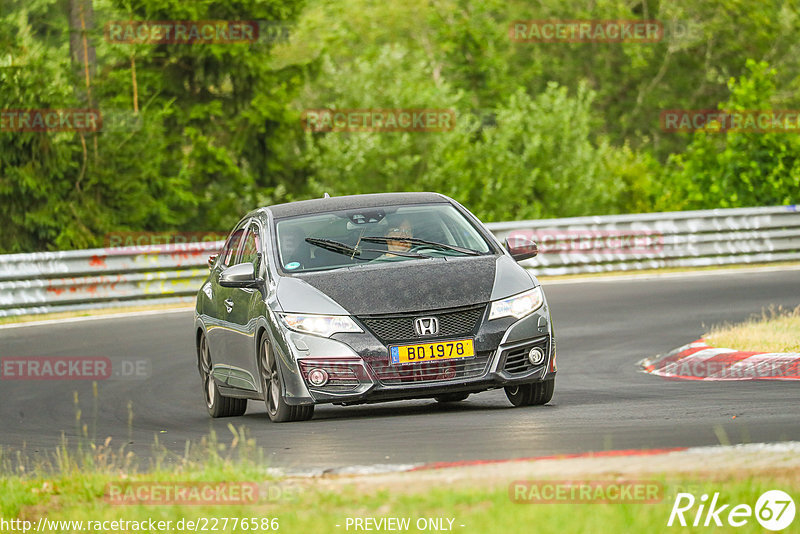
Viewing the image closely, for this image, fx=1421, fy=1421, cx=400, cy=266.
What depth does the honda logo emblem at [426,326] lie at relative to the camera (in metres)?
9.45

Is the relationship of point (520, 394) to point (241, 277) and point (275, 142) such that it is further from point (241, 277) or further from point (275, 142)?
point (275, 142)

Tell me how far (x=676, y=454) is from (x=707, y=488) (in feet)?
3.48

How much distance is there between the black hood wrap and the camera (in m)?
9.49

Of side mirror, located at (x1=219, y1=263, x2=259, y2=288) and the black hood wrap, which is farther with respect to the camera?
side mirror, located at (x1=219, y1=263, x2=259, y2=288)

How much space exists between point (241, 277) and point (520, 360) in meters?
2.19

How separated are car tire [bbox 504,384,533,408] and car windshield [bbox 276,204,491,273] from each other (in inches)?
40.5

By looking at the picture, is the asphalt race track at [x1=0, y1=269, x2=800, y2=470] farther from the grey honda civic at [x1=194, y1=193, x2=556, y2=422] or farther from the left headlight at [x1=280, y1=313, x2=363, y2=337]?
the left headlight at [x1=280, y1=313, x2=363, y2=337]

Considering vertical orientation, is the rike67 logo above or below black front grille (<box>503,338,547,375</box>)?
above
